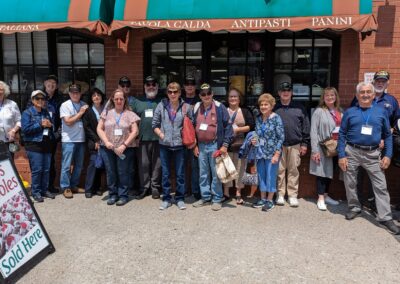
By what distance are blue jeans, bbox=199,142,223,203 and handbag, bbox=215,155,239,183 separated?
0.35ft

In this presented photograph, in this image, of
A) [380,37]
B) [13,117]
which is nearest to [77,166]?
[13,117]

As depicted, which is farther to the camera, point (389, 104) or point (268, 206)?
point (268, 206)

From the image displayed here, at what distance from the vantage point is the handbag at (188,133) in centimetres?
532

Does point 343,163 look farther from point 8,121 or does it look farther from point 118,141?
point 8,121

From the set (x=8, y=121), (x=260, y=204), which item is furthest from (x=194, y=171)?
(x=8, y=121)

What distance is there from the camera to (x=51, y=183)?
20.3ft

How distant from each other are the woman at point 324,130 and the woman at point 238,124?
2.99 ft

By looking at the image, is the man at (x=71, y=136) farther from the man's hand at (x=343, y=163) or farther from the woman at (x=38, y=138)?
the man's hand at (x=343, y=163)

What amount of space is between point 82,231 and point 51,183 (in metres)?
1.87

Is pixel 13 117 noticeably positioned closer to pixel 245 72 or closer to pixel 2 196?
pixel 2 196

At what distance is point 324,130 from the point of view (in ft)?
17.4

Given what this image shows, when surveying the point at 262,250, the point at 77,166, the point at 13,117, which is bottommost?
the point at 262,250

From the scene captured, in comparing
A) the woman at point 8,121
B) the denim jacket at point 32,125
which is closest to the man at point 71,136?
the denim jacket at point 32,125

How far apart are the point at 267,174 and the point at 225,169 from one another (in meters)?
0.60
